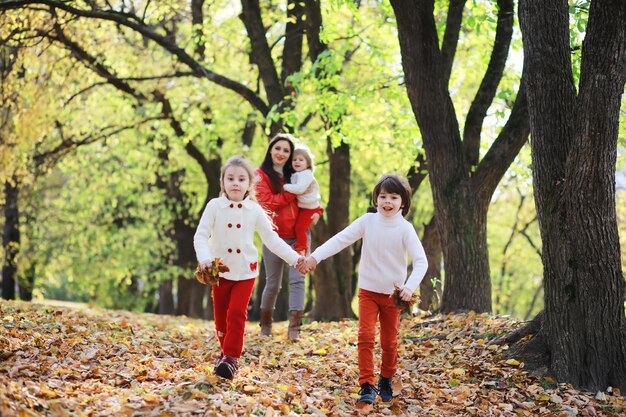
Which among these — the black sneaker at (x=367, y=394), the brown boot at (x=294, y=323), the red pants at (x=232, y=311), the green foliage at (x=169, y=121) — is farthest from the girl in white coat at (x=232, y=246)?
the green foliage at (x=169, y=121)

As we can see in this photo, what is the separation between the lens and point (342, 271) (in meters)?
13.9

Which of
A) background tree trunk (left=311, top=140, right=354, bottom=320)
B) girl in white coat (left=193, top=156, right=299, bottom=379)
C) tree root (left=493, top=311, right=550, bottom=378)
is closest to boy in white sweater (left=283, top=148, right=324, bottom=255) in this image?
girl in white coat (left=193, top=156, right=299, bottom=379)

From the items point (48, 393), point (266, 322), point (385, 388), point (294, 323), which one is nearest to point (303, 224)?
point (294, 323)

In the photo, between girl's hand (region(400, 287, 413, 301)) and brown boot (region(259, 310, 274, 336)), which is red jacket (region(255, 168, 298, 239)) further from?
girl's hand (region(400, 287, 413, 301))

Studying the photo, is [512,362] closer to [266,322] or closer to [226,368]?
[226,368]

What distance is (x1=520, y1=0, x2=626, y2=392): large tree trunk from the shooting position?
626 cm

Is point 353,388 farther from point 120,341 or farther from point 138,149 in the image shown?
point 138,149

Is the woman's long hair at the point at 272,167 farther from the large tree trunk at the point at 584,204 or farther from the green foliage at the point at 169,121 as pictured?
the green foliage at the point at 169,121

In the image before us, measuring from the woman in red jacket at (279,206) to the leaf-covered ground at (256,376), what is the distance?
0.54 m

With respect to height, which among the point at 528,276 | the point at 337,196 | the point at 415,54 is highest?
the point at 415,54

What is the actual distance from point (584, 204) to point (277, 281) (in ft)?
11.7

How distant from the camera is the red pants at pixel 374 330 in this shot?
5.85 m

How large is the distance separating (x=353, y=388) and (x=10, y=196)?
54.8ft

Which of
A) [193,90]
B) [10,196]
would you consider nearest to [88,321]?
[193,90]
